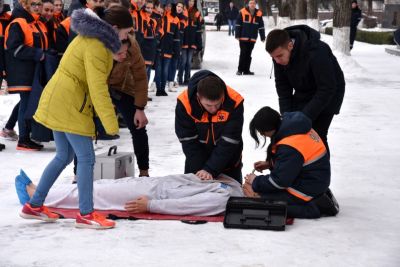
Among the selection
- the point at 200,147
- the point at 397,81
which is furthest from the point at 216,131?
the point at 397,81

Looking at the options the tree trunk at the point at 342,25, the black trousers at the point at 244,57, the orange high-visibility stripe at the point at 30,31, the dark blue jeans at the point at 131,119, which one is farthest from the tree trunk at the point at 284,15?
the dark blue jeans at the point at 131,119

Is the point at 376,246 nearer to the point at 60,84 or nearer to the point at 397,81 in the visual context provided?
the point at 60,84

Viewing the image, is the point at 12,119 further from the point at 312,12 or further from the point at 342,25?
the point at 312,12

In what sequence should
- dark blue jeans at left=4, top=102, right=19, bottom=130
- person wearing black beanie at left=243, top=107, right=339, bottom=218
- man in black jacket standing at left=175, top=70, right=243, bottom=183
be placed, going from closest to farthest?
person wearing black beanie at left=243, top=107, right=339, bottom=218 < man in black jacket standing at left=175, top=70, right=243, bottom=183 < dark blue jeans at left=4, top=102, right=19, bottom=130

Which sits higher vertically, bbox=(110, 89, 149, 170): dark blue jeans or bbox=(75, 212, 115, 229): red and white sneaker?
bbox=(110, 89, 149, 170): dark blue jeans

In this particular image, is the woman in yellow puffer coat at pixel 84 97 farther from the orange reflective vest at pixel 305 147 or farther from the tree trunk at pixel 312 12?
the tree trunk at pixel 312 12

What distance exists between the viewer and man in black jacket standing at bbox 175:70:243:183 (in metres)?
6.16

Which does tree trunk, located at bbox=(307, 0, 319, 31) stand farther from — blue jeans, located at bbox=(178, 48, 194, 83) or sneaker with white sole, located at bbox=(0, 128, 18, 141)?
sneaker with white sole, located at bbox=(0, 128, 18, 141)

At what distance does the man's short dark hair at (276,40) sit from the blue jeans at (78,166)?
1.67 metres

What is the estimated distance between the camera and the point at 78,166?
5.46 m

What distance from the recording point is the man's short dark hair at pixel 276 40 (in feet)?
20.4

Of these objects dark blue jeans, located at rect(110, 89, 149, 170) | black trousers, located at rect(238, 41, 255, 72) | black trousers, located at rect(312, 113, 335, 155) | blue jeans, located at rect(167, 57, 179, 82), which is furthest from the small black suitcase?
black trousers, located at rect(238, 41, 255, 72)

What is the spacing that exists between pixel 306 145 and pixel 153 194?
123cm

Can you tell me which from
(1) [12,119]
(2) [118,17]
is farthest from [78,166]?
(1) [12,119]
